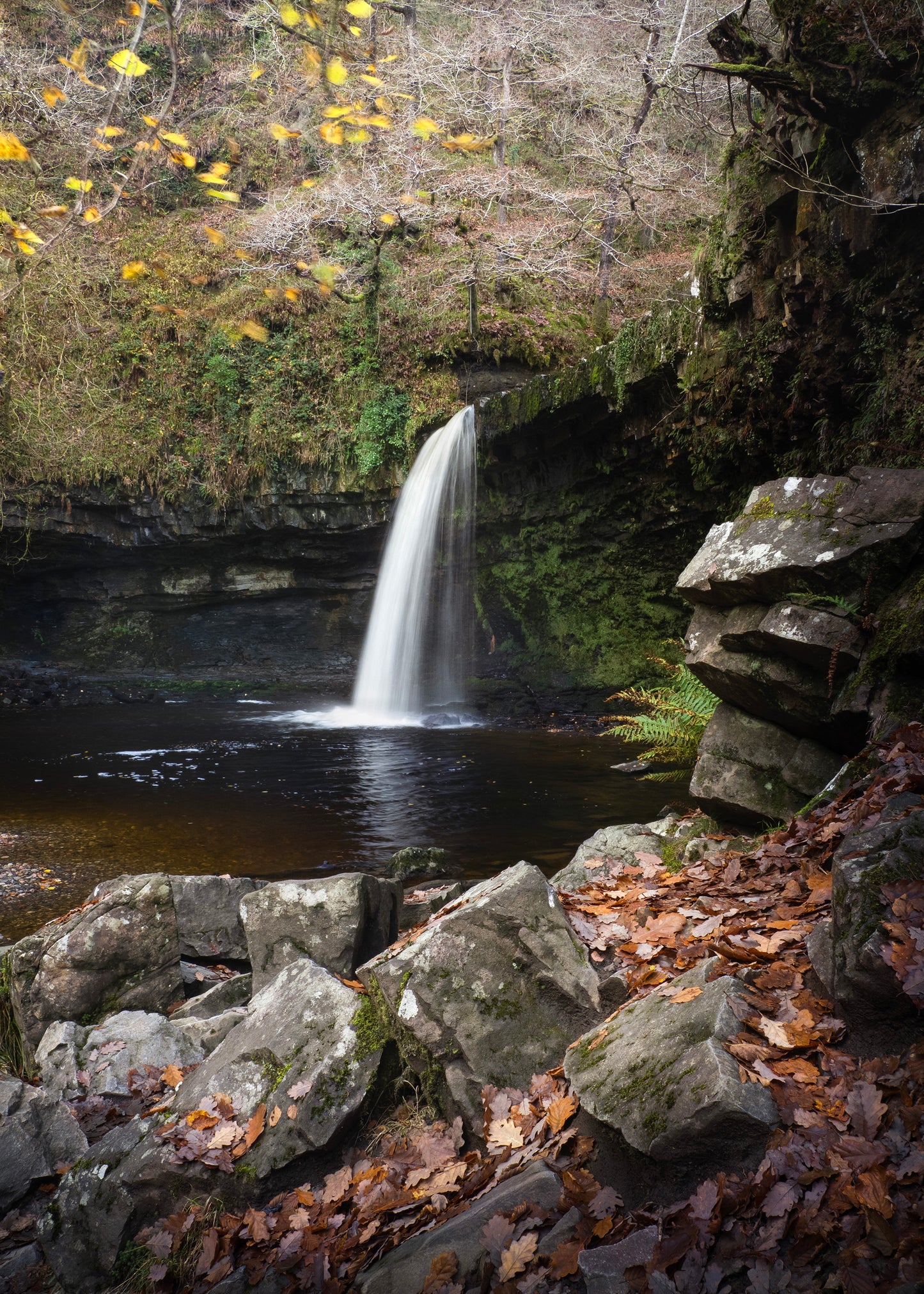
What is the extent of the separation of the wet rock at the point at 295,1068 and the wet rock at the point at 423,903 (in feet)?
4.52

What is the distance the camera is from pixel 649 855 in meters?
4.61

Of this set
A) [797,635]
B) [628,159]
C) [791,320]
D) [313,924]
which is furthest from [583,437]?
[313,924]

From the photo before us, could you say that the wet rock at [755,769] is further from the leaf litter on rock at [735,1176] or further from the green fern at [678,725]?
the green fern at [678,725]

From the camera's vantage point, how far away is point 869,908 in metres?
2.21

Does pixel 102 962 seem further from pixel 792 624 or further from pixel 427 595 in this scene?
pixel 427 595

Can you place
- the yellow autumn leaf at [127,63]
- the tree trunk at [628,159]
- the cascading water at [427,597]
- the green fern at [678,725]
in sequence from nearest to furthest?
1. the yellow autumn leaf at [127,63]
2. the green fern at [678,725]
3. the tree trunk at [628,159]
4. the cascading water at [427,597]

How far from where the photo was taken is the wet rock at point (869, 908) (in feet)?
6.91

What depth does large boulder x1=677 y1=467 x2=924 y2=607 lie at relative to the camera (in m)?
4.17

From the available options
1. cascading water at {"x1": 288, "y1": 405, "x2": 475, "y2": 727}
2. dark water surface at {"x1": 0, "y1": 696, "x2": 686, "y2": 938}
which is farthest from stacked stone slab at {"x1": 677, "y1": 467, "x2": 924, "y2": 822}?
cascading water at {"x1": 288, "y1": 405, "x2": 475, "y2": 727}

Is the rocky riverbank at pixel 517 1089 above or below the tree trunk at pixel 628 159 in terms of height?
below

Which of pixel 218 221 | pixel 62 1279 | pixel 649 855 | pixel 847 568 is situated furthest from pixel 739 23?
pixel 218 221

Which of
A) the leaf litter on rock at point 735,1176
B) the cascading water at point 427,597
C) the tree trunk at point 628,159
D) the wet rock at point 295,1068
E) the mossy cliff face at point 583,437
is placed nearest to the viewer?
the leaf litter on rock at point 735,1176

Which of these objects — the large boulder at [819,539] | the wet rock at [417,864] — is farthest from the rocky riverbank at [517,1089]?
the wet rock at [417,864]

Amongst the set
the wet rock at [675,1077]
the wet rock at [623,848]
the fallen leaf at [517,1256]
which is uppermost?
the wet rock at [675,1077]
